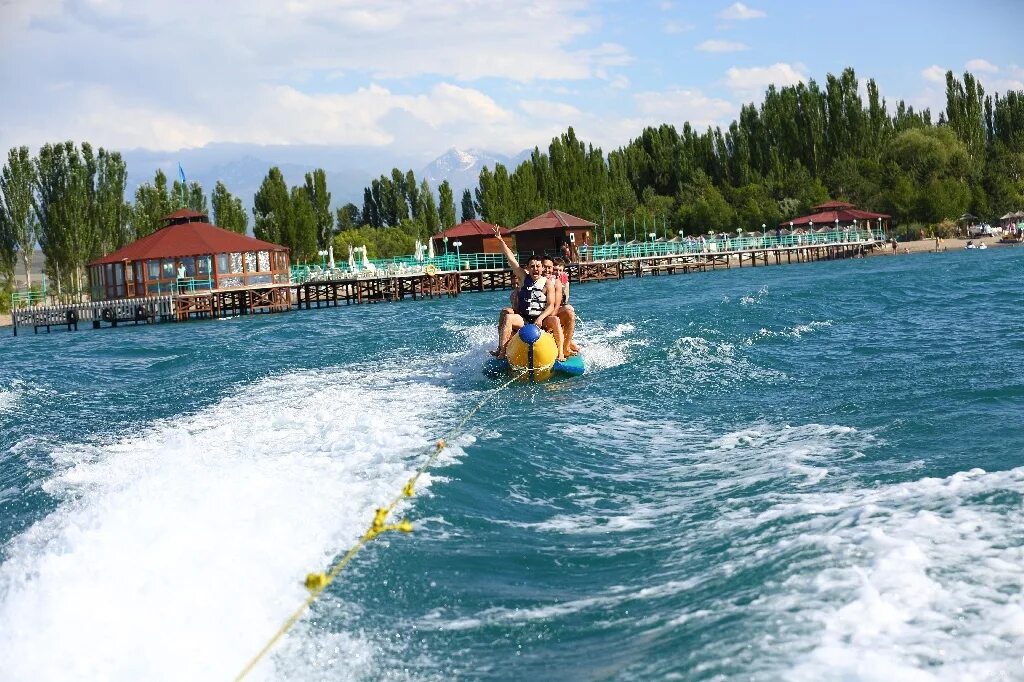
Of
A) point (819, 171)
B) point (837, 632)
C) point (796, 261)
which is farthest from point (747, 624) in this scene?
point (819, 171)

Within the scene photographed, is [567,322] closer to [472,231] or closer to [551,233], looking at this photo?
[551,233]

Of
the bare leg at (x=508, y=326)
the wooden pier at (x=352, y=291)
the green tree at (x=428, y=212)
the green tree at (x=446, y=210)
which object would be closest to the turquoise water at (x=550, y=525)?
the bare leg at (x=508, y=326)

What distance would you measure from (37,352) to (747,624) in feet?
85.2

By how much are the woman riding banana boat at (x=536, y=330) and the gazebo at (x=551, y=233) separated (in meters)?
41.3

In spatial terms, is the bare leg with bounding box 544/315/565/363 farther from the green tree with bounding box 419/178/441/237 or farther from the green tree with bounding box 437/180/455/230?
the green tree with bounding box 437/180/455/230

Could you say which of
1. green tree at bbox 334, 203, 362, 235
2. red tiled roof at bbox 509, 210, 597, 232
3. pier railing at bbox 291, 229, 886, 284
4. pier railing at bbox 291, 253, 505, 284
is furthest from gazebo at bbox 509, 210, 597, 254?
green tree at bbox 334, 203, 362, 235

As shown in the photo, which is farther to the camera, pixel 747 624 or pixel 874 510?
pixel 874 510

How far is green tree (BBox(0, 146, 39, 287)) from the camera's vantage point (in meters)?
50.8

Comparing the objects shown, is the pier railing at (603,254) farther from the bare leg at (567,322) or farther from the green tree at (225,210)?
the bare leg at (567,322)

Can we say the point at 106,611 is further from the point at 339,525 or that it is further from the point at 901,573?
the point at 901,573

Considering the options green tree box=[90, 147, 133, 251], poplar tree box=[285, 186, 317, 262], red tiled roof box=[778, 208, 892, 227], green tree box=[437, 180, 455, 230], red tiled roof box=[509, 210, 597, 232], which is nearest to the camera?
green tree box=[90, 147, 133, 251]

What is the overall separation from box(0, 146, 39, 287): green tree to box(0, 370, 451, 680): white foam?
45014 mm

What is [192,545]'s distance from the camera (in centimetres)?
615

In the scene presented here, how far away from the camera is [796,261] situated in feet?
207
